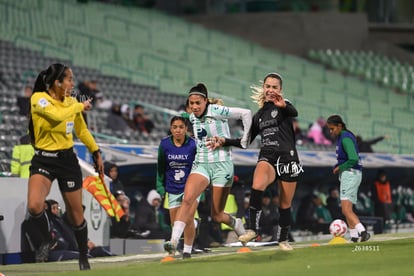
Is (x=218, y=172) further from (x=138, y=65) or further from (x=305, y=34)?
(x=305, y=34)

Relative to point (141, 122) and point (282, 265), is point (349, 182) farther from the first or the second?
point (141, 122)

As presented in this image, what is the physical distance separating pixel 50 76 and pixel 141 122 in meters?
15.0

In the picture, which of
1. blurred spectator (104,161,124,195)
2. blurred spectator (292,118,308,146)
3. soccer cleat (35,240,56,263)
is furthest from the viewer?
blurred spectator (292,118,308,146)

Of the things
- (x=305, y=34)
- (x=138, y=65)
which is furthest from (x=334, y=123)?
(x=305, y=34)

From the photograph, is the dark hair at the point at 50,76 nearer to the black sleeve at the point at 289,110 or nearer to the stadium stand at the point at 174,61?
the black sleeve at the point at 289,110

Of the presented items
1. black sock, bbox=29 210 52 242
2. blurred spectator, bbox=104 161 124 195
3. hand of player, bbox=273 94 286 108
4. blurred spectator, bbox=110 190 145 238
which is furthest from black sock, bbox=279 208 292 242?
blurred spectator, bbox=104 161 124 195

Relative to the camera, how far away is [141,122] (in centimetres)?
2789

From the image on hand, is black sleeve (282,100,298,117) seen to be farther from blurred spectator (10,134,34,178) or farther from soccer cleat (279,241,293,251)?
blurred spectator (10,134,34,178)

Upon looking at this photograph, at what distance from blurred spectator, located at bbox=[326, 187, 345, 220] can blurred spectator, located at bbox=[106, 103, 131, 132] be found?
491 centimetres

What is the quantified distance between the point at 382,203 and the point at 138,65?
11.8 metres

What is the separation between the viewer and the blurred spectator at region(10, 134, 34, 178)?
1909cm

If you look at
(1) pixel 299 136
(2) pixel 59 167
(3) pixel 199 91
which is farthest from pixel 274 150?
(1) pixel 299 136

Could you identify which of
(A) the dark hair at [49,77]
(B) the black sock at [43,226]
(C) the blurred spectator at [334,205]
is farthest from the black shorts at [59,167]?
(C) the blurred spectator at [334,205]

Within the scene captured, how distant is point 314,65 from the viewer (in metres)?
45.8
